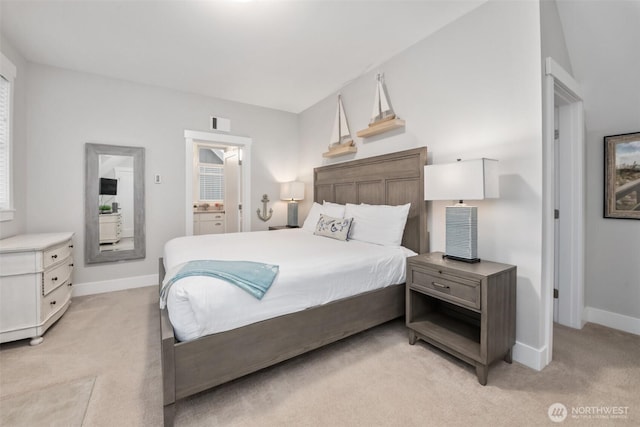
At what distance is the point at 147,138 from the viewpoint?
3645 millimetres

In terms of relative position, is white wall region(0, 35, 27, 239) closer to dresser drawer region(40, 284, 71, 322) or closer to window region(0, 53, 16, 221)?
window region(0, 53, 16, 221)

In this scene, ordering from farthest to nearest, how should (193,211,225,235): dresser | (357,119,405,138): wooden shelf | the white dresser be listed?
(193,211,225,235): dresser
(357,119,405,138): wooden shelf
the white dresser

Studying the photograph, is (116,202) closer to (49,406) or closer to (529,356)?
(49,406)

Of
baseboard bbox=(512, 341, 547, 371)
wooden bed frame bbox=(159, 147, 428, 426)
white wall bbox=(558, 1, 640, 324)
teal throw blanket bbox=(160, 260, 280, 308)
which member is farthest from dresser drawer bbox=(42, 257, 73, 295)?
white wall bbox=(558, 1, 640, 324)

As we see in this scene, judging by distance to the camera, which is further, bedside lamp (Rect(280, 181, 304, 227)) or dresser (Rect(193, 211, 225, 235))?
dresser (Rect(193, 211, 225, 235))

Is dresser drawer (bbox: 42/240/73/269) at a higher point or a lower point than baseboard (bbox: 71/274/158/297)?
higher

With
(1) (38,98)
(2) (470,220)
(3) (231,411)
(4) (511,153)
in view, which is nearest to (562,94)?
(4) (511,153)

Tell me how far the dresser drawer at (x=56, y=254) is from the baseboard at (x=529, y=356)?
375cm

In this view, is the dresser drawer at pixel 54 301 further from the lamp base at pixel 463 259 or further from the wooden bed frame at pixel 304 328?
the lamp base at pixel 463 259

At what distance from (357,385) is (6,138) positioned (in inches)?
151

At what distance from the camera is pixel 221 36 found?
101 inches

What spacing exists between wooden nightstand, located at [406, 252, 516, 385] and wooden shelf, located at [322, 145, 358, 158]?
1801 mm

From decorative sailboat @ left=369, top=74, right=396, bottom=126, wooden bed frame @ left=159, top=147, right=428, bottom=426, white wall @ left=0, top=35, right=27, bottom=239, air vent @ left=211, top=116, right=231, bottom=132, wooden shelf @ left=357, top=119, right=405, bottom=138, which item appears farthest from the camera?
air vent @ left=211, top=116, right=231, bottom=132

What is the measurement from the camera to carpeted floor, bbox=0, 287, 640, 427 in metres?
1.42
